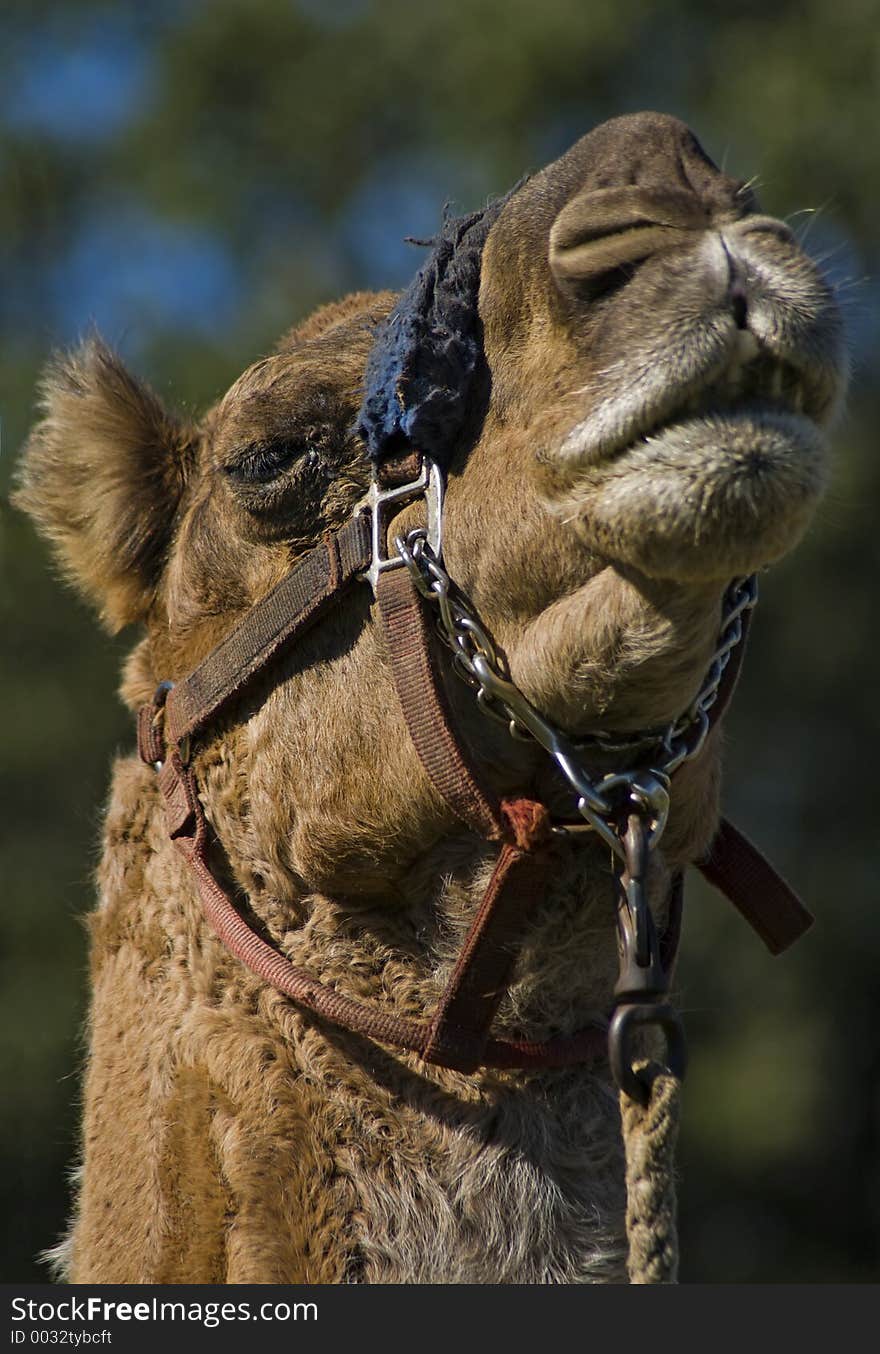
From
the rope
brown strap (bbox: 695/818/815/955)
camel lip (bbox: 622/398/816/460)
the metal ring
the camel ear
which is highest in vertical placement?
the camel ear

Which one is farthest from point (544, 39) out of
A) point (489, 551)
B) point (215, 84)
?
point (489, 551)

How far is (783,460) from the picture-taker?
90.7 inches

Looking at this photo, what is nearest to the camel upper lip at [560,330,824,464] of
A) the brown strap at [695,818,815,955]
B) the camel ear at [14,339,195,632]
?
the brown strap at [695,818,815,955]

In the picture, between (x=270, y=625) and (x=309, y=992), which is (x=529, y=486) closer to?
(x=270, y=625)

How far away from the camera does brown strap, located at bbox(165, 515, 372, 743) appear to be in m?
2.98

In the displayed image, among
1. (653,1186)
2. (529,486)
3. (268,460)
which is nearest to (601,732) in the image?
(529,486)

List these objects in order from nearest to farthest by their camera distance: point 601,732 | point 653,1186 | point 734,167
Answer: point 653,1186 → point 601,732 → point 734,167

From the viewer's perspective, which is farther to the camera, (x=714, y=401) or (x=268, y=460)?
(x=268, y=460)

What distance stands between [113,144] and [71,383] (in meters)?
14.4

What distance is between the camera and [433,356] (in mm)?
2850

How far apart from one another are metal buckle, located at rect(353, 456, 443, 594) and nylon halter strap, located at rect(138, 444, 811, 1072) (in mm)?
19

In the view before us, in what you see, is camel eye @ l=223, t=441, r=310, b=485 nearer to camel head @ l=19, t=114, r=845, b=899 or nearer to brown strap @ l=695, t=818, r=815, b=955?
camel head @ l=19, t=114, r=845, b=899

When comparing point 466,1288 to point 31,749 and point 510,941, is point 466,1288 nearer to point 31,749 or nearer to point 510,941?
point 510,941

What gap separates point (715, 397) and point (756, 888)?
117 cm
